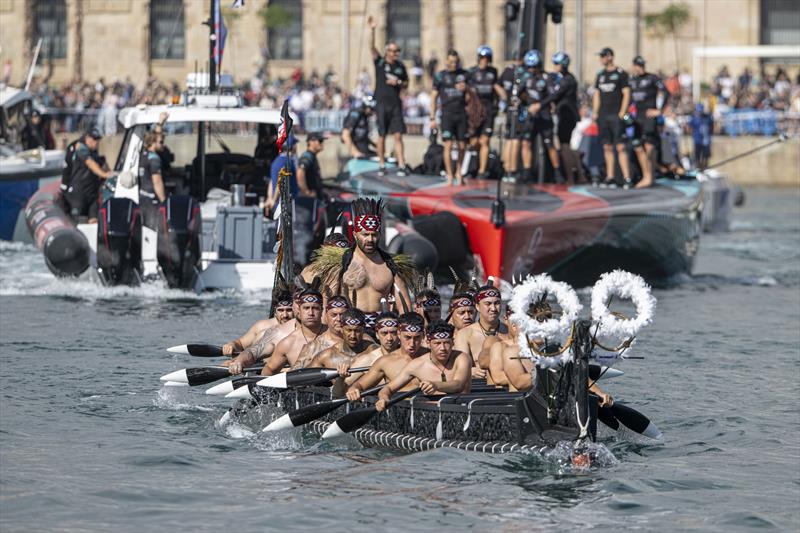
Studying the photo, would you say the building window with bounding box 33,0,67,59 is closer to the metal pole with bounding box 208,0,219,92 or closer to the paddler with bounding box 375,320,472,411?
the metal pole with bounding box 208,0,219,92

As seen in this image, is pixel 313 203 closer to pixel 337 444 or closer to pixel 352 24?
pixel 337 444

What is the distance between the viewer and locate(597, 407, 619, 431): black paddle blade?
13914 millimetres

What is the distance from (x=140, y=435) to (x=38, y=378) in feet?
9.61

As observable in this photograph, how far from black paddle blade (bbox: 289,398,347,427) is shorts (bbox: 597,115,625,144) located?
11484 mm

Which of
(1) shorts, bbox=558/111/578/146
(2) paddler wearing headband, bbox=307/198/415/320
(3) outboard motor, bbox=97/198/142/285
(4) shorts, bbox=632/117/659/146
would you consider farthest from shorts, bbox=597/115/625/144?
(2) paddler wearing headband, bbox=307/198/415/320

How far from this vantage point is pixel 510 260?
75.0ft

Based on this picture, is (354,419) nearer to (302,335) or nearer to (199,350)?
(302,335)

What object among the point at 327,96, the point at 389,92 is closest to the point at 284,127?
the point at 389,92

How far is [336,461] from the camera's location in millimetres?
13984

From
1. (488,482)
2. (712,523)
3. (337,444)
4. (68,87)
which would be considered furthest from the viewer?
(68,87)

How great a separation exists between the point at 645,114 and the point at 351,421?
12632 mm

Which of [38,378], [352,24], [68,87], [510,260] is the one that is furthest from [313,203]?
[352,24]

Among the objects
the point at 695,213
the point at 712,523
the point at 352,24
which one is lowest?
the point at 712,523

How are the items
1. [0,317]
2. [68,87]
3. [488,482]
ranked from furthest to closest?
1. [68,87]
2. [0,317]
3. [488,482]
